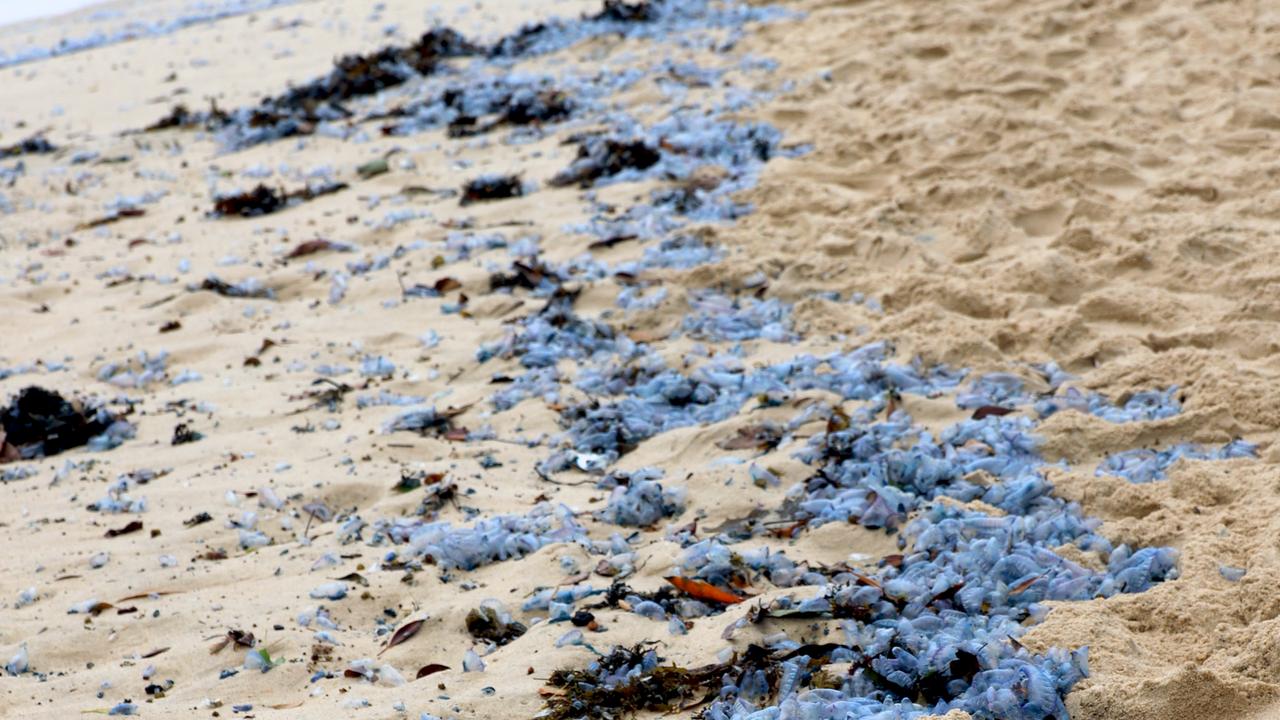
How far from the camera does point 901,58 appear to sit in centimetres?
664

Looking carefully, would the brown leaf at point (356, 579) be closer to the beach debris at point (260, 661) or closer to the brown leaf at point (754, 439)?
the beach debris at point (260, 661)

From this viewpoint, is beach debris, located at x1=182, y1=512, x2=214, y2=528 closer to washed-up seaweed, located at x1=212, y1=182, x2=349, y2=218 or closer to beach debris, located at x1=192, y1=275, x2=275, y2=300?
beach debris, located at x1=192, y1=275, x2=275, y2=300

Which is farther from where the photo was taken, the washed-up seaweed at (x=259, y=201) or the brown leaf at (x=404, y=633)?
the washed-up seaweed at (x=259, y=201)

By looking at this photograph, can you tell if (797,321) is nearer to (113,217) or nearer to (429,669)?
(429,669)

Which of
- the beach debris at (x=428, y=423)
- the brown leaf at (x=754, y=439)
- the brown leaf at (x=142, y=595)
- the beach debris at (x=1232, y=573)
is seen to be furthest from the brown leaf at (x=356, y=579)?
the beach debris at (x=1232, y=573)

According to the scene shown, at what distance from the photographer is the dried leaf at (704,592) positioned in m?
2.68

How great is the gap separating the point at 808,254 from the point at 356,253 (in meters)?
1.93

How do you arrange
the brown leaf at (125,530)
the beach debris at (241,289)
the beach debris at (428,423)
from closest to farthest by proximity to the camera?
the brown leaf at (125,530) → the beach debris at (428,423) → the beach debris at (241,289)

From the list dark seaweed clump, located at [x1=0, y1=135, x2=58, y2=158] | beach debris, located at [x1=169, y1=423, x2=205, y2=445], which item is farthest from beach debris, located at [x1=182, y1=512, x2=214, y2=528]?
dark seaweed clump, located at [x1=0, y1=135, x2=58, y2=158]

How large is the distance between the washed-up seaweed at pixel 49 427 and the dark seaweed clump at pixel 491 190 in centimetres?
219

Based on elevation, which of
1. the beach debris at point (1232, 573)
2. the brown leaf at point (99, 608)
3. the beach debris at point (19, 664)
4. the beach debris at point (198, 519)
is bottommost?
the beach debris at point (1232, 573)

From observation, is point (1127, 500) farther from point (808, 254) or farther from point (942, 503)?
point (808, 254)

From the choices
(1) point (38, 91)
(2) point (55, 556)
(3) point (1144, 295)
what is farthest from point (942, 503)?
(1) point (38, 91)

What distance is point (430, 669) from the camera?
2564 millimetres
